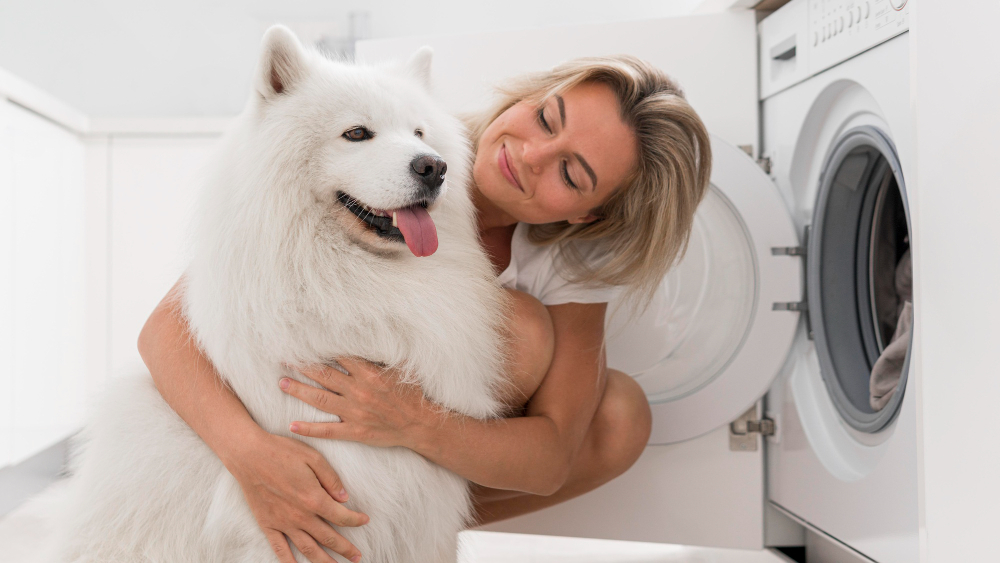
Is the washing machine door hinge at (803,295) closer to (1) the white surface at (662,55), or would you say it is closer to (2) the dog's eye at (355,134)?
(1) the white surface at (662,55)

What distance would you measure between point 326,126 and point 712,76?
4.12ft

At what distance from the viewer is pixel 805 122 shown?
5.61 feet

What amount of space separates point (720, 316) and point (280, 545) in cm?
132

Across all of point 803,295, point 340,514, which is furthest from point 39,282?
point 803,295

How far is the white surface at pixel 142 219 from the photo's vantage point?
10.5 ft


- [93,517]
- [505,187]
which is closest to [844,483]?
[505,187]

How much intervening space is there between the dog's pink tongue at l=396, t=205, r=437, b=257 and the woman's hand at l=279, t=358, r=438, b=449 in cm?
23

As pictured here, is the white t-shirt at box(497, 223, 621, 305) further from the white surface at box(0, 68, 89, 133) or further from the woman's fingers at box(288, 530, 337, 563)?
the white surface at box(0, 68, 89, 133)

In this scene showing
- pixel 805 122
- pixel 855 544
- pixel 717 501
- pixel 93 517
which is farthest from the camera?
pixel 717 501

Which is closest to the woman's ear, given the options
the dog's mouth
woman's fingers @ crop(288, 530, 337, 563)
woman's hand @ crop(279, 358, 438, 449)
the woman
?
the woman

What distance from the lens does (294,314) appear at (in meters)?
1.08

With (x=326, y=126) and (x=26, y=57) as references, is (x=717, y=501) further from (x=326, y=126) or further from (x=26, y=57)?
(x=26, y=57)

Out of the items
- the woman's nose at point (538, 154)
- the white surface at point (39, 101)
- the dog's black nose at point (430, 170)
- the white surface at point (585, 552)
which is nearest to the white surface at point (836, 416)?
the white surface at point (585, 552)

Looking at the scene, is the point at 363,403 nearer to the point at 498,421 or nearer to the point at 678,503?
the point at 498,421
